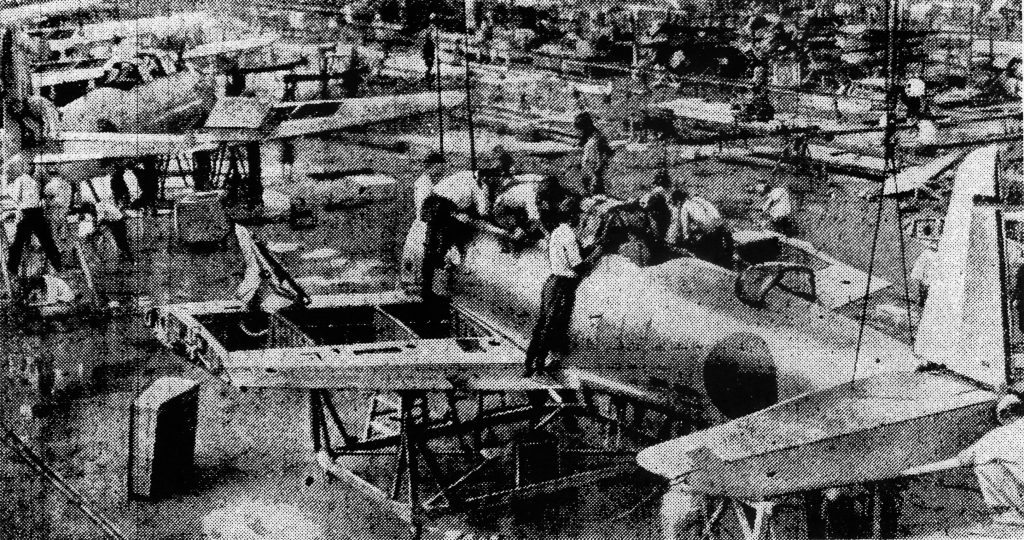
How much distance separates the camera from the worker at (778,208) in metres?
5.40

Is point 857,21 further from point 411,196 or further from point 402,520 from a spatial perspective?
point 402,520

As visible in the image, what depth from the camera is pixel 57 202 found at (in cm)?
578

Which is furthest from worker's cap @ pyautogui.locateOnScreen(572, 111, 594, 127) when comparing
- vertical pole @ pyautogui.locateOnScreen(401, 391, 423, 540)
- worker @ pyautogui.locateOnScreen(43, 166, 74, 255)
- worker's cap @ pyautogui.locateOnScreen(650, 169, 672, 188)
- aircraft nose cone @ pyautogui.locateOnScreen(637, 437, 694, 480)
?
aircraft nose cone @ pyautogui.locateOnScreen(637, 437, 694, 480)

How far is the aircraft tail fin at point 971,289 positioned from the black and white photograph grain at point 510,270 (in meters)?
0.01

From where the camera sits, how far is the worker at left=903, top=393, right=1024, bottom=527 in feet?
11.4

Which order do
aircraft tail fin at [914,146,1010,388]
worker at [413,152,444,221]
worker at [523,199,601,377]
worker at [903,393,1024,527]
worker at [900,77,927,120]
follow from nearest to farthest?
worker at [903,393,1024,527] → aircraft tail fin at [914,146,1010,388] → worker at [523,199,601,377] → worker at [900,77,927,120] → worker at [413,152,444,221]

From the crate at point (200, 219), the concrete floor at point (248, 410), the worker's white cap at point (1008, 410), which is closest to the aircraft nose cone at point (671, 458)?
the concrete floor at point (248, 410)

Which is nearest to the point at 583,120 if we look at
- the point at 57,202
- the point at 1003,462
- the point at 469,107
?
the point at 469,107

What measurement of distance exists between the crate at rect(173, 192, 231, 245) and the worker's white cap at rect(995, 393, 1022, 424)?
12.9 feet

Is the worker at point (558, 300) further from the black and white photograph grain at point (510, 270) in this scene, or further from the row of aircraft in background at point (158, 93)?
the row of aircraft in background at point (158, 93)

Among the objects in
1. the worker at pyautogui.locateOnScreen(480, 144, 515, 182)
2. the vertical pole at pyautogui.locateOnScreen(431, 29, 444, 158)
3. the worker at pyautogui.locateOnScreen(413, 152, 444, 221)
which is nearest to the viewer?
the worker at pyautogui.locateOnScreen(413, 152, 444, 221)

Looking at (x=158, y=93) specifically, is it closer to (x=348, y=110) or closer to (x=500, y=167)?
(x=348, y=110)

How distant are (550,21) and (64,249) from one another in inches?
123

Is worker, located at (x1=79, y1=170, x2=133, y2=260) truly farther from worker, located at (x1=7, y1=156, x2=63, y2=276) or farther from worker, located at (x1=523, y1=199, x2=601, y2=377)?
worker, located at (x1=523, y1=199, x2=601, y2=377)
